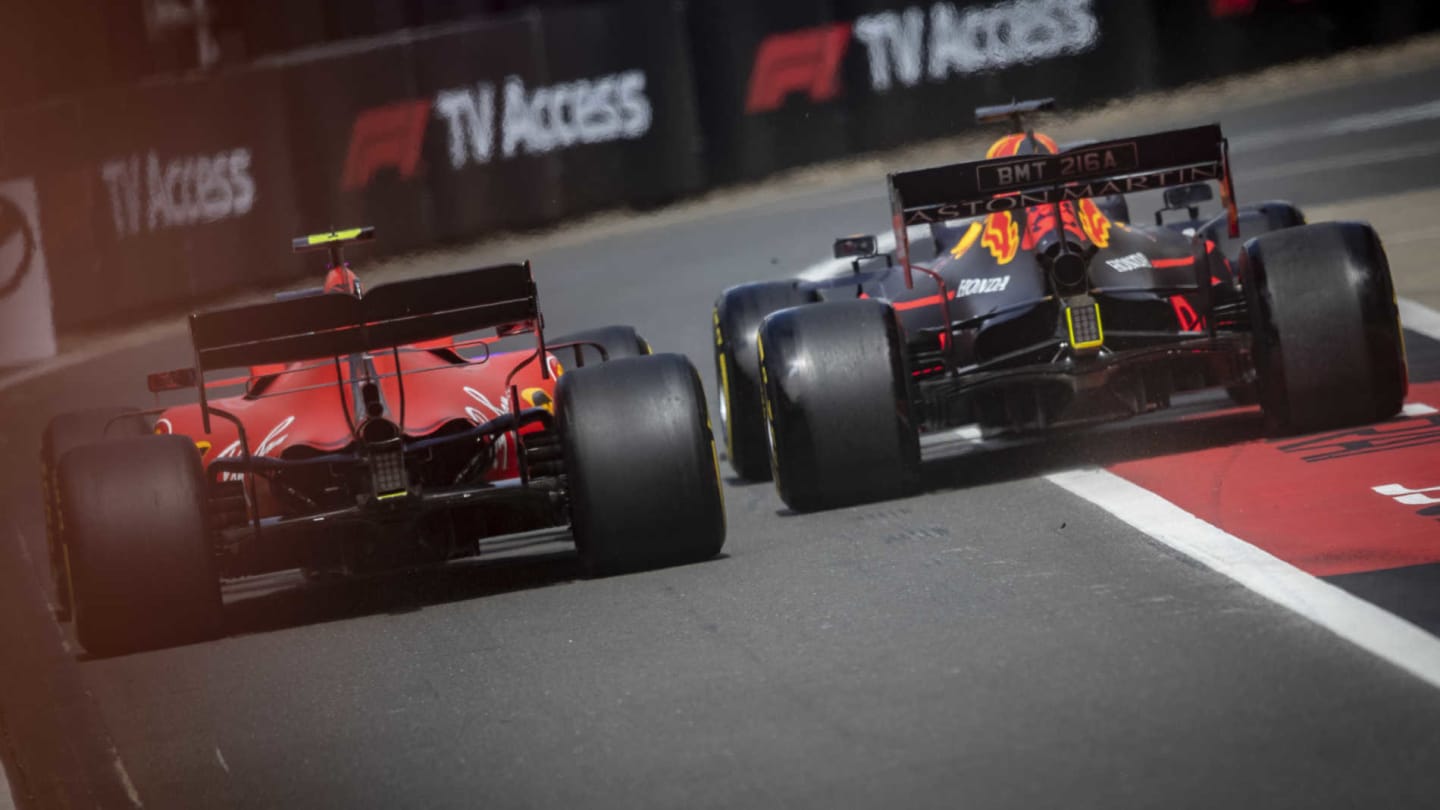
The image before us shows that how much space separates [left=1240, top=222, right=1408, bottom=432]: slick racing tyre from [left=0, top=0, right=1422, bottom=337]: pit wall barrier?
14.4 m

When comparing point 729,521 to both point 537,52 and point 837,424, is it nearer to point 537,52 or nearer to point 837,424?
point 837,424

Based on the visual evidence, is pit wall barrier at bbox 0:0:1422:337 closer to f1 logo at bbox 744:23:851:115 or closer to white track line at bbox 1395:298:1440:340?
f1 logo at bbox 744:23:851:115

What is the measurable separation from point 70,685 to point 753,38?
16.9 metres

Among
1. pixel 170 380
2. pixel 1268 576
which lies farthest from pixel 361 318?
pixel 1268 576

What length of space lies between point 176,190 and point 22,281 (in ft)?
6.10

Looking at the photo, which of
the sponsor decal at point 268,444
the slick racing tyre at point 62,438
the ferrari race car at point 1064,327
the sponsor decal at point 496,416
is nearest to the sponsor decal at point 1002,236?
the ferrari race car at point 1064,327

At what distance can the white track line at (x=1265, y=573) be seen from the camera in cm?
631

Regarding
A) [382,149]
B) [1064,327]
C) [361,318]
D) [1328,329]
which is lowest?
[1328,329]

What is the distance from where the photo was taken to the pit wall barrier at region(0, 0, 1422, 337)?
81.0 feet

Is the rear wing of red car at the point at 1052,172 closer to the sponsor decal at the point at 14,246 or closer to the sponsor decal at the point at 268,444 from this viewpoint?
the sponsor decal at the point at 268,444

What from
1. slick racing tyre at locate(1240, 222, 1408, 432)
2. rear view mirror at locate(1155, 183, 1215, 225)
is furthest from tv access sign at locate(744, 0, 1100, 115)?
slick racing tyre at locate(1240, 222, 1408, 432)

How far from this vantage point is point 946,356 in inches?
433

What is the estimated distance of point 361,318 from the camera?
9688 mm

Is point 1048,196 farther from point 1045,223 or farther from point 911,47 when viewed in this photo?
point 911,47
